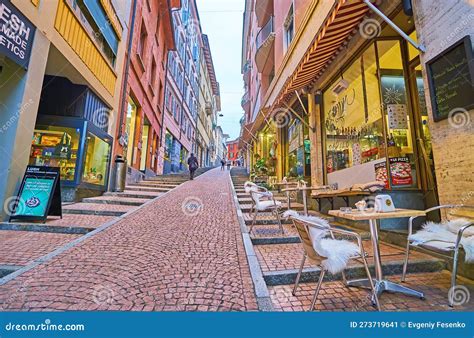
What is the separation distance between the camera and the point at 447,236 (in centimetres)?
258

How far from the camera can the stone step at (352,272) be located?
2873 millimetres

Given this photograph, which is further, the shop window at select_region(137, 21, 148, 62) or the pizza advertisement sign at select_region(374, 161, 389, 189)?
the shop window at select_region(137, 21, 148, 62)

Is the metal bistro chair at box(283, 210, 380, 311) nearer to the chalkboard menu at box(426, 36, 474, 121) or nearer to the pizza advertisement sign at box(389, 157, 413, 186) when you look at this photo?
the chalkboard menu at box(426, 36, 474, 121)

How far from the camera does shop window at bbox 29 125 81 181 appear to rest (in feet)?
21.5

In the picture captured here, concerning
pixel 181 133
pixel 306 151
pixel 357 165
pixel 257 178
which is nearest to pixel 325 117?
pixel 306 151

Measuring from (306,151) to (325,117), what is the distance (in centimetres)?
140

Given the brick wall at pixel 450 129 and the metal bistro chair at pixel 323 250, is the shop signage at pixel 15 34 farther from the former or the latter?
the brick wall at pixel 450 129

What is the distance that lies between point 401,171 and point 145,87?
39.8 ft

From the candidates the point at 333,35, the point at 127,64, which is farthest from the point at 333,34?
the point at 127,64

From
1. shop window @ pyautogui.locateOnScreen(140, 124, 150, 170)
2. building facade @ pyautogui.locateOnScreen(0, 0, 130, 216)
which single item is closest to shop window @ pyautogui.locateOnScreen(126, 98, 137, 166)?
shop window @ pyautogui.locateOnScreen(140, 124, 150, 170)

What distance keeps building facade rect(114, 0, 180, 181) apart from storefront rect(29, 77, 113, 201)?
2.02 meters

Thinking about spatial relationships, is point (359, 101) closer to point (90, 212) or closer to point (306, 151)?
point (306, 151)

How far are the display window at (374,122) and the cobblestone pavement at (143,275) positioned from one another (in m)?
3.39

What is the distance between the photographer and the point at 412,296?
2.52 metres
